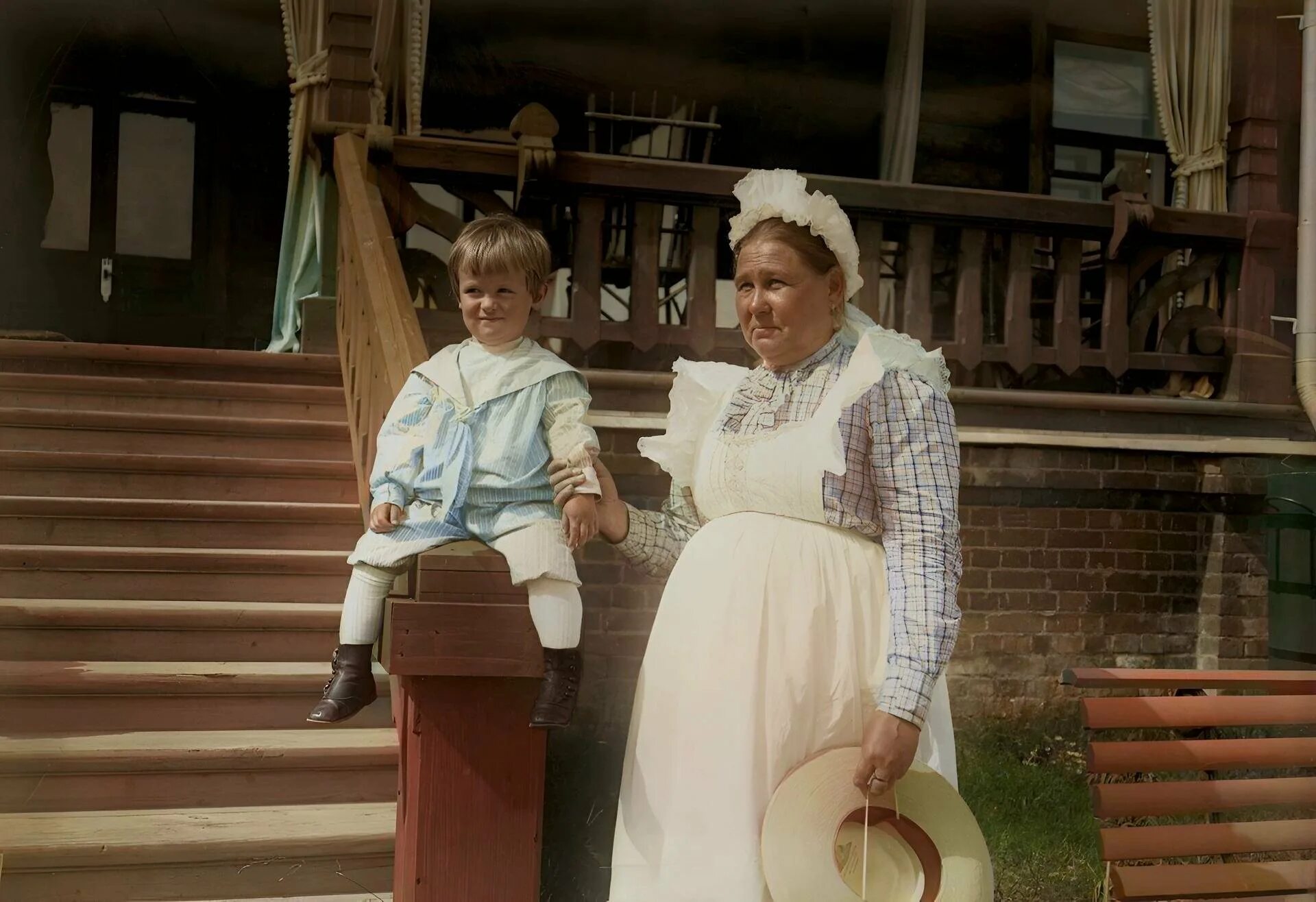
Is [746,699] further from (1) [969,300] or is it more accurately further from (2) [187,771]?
(1) [969,300]

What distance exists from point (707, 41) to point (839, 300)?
A: 628cm

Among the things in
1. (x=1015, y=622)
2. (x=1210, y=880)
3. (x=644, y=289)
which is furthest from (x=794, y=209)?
(x=1015, y=622)

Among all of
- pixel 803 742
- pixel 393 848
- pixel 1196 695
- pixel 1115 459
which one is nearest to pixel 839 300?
pixel 803 742

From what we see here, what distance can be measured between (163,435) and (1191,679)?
3958mm

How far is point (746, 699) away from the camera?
2.00 metres

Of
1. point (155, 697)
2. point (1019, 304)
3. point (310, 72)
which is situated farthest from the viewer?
point (310, 72)

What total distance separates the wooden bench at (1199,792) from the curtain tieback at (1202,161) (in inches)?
140

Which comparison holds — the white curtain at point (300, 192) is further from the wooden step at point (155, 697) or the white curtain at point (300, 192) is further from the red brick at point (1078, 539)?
the red brick at point (1078, 539)

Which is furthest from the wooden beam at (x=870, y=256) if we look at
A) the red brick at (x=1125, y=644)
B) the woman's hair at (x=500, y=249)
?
the woman's hair at (x=500, y=249)

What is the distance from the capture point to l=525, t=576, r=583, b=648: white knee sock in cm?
230

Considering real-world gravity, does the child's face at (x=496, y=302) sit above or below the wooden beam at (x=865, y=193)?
below

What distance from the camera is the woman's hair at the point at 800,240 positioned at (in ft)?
6.77

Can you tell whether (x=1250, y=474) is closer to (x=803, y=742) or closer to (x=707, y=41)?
(x=803, y=742)

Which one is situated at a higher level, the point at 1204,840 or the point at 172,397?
the point at 172,397
